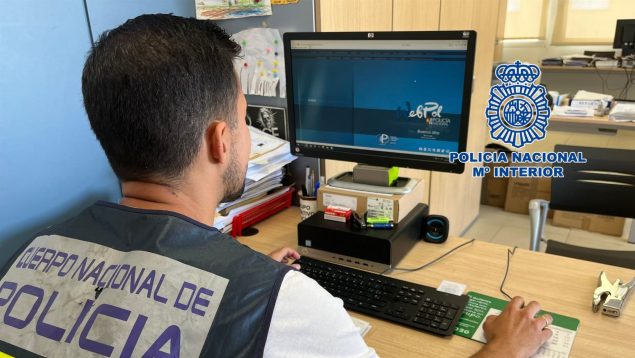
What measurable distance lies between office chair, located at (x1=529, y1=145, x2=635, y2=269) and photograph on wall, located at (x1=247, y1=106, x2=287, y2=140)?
1056 mm

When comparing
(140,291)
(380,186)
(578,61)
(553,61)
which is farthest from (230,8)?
(553,61)

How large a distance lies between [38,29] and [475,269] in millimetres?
1397

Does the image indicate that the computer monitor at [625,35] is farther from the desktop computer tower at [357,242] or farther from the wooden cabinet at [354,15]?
the desktop computer tower at [357,242]

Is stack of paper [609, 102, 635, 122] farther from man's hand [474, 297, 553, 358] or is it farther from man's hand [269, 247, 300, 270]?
man's hand [269, 247, 300, 270]

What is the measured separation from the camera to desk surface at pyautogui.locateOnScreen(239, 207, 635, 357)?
100cm

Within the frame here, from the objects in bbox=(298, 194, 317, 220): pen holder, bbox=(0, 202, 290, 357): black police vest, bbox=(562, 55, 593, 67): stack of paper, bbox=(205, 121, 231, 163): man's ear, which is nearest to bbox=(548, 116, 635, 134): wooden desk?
bbox=(562, 55, 593, 67): stack of paper

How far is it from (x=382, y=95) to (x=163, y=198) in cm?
74

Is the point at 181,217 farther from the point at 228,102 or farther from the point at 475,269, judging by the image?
the point at 475,269

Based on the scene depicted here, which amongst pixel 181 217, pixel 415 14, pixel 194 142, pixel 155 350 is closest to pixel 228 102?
pixel 194 142

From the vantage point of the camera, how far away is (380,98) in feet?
4.42

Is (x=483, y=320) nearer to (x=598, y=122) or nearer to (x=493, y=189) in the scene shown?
(x=598, y=122)

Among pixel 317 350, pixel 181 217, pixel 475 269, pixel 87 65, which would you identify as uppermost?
pixel 87 65

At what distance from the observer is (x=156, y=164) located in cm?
79

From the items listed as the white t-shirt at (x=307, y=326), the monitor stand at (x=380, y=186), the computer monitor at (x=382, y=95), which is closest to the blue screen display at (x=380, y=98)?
the computer monitor at (x=382, y=95)
